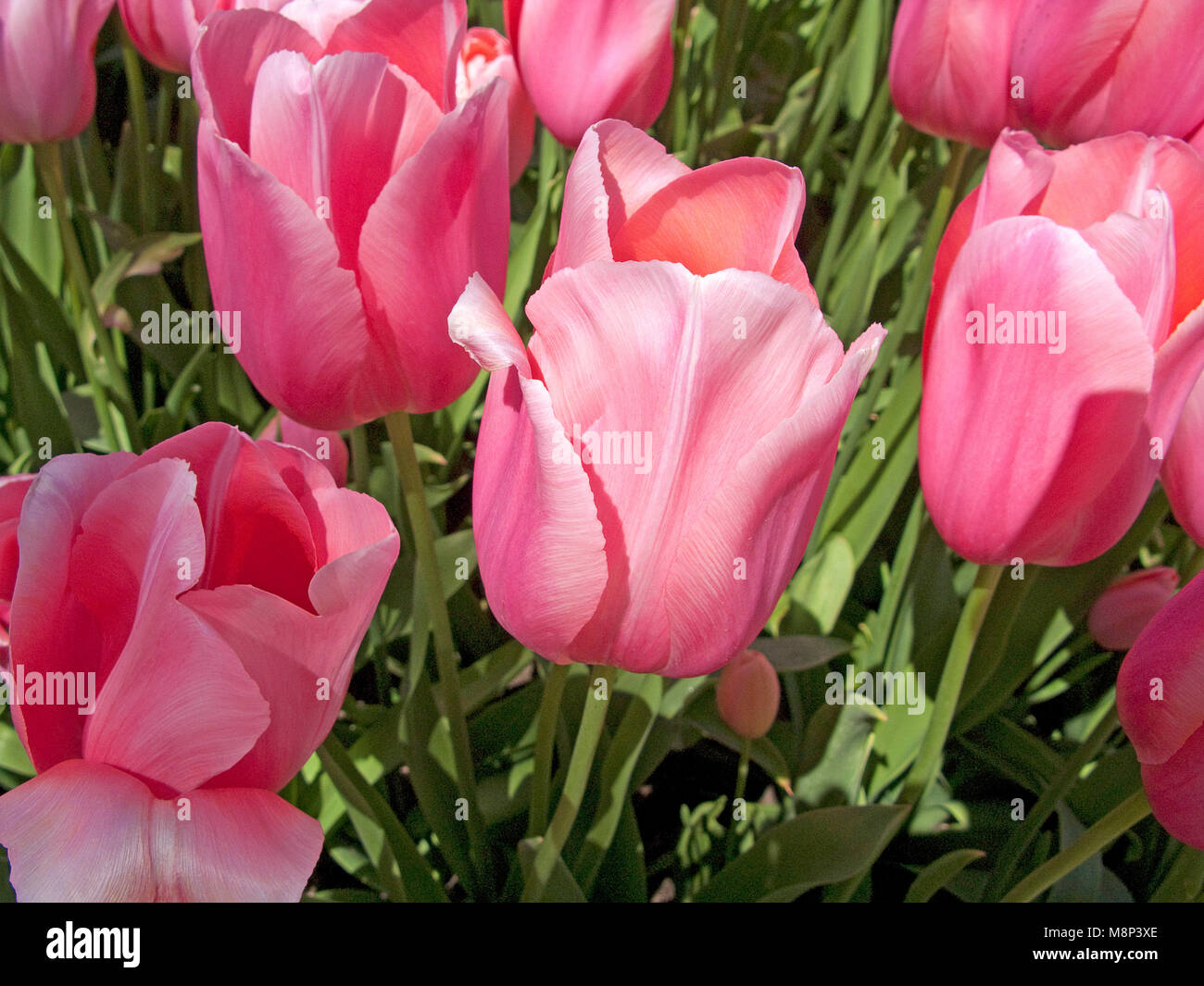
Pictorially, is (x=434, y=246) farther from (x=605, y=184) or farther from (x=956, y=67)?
(x=956, y=67)

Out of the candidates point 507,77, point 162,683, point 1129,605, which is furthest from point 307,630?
point 1129,605

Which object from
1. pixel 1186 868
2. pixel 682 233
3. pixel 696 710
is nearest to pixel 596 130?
pixel 682 233

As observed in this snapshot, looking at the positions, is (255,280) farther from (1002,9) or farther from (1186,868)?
(1186,868)

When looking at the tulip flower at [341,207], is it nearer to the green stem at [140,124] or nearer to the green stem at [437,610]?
the green stem at [437,610]

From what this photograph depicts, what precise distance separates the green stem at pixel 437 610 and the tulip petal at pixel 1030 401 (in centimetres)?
29

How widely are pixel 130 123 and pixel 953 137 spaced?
98cm

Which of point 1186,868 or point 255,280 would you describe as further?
point 1186,868

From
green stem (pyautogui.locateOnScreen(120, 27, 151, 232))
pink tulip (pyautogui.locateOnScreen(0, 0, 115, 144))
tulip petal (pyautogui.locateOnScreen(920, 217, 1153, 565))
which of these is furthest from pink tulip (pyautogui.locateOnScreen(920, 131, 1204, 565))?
green stem (pyautogui.locateOnScreen(120, 27, 151, 232))

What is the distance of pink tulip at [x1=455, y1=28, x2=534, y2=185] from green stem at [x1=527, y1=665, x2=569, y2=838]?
19.2 inches

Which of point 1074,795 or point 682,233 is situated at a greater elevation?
point 682,233

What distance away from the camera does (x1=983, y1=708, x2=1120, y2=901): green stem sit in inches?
28.1

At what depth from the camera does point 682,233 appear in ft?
1.47

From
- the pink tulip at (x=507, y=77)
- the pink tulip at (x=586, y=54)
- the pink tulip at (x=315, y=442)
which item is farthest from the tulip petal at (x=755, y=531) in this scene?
the pink tulip at (x=507, y=77)
